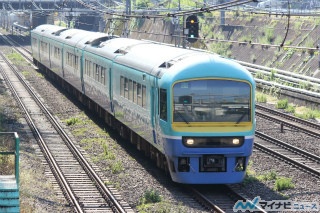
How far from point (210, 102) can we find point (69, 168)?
484 centimetres

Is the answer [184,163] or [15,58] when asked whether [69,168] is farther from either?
[15,58]

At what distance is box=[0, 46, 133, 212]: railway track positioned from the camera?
14.3 metres

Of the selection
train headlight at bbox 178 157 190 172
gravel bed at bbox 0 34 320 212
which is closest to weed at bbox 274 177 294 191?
gravel bed at bbox 0 34 320 212

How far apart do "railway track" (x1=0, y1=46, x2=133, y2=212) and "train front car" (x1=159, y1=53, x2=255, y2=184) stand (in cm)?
156

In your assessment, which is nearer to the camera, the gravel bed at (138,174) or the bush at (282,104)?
the gravel bed at (138,174)

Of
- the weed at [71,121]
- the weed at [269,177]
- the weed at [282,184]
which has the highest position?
the weed at [282,184]

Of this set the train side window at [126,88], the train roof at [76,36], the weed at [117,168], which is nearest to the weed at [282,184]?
the weed at [117,168]

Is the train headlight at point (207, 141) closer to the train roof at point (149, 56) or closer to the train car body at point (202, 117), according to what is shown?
the train car body at point (202, 117)

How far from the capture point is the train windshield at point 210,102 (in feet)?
48.5

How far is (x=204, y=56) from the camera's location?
1543 centimetres

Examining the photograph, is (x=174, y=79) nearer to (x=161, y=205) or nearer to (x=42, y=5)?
(x=161, y=205)

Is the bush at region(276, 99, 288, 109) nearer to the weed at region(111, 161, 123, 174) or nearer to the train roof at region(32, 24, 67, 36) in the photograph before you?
the weed at region(111, 161, 123, 174)

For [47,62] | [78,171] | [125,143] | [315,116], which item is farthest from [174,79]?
[47,62]

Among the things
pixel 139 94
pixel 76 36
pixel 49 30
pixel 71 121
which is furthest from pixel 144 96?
pixel 49 30
